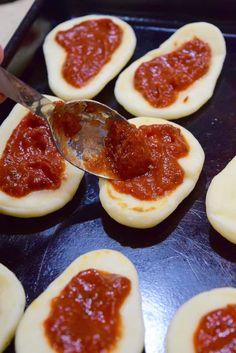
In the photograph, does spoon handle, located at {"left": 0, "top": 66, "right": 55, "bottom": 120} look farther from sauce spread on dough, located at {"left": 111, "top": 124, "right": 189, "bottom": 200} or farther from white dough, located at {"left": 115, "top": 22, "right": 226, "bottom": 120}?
white dough, located at {"left": 115, "top": 22, "right": 226, "bottom": 120}

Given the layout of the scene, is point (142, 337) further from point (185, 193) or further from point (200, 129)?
point (200, 129)

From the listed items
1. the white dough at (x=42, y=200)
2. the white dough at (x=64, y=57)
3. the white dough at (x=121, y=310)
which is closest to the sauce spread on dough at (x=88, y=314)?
the white dough at (x=121, y=310)

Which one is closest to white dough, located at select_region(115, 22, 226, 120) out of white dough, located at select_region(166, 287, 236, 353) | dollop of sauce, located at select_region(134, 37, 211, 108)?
dollop of sauce, located at select_region(134, 37, 211, 108)

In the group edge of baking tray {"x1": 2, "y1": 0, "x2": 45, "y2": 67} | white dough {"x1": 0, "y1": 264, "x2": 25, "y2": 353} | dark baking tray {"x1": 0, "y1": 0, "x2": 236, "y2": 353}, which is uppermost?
edge of baking tray {"x1": 2, "y1": 0, "x2": 45, "y2": 67}

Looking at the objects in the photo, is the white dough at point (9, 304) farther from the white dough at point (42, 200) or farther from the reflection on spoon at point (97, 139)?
the reflection on spoon at point (97, 139)

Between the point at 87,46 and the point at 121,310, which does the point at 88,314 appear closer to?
the point at 121,310

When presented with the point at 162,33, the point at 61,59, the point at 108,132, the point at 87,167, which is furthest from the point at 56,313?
the point at 162,33
